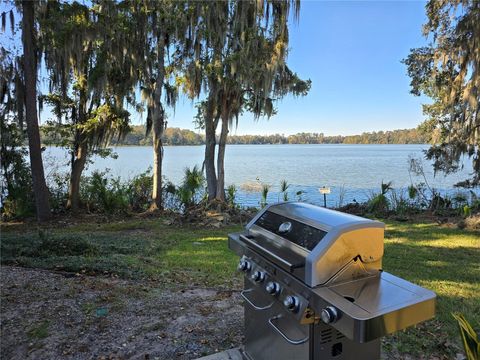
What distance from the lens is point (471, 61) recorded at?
7.33 metres

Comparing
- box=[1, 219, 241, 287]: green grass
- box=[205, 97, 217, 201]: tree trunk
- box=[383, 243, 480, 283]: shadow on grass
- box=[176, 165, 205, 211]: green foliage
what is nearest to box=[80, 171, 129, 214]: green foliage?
box=[176, 165, 205, 211]: green foliage

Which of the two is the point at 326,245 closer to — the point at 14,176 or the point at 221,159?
the point at 221,159

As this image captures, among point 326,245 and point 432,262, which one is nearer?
point 326,245

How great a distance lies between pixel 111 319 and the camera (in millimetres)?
2783

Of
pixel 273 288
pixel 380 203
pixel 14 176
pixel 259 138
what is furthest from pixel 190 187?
pixel 259 138

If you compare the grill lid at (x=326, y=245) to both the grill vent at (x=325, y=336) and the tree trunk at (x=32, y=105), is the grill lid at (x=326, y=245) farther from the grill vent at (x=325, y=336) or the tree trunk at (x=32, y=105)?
the tree trunk at (x=32, y=105)

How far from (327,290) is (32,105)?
829cm

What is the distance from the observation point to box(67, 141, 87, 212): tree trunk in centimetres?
905

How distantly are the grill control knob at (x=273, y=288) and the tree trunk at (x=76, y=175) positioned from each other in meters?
8.59

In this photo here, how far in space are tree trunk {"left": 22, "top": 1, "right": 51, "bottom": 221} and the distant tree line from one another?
1.58m

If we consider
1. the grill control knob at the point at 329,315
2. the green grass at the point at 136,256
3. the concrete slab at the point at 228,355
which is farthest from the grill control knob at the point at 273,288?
the green grass at the point at 136,256

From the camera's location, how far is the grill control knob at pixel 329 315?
131cm

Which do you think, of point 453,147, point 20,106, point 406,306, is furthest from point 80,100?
point 453,147

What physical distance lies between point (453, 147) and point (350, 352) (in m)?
9.53
